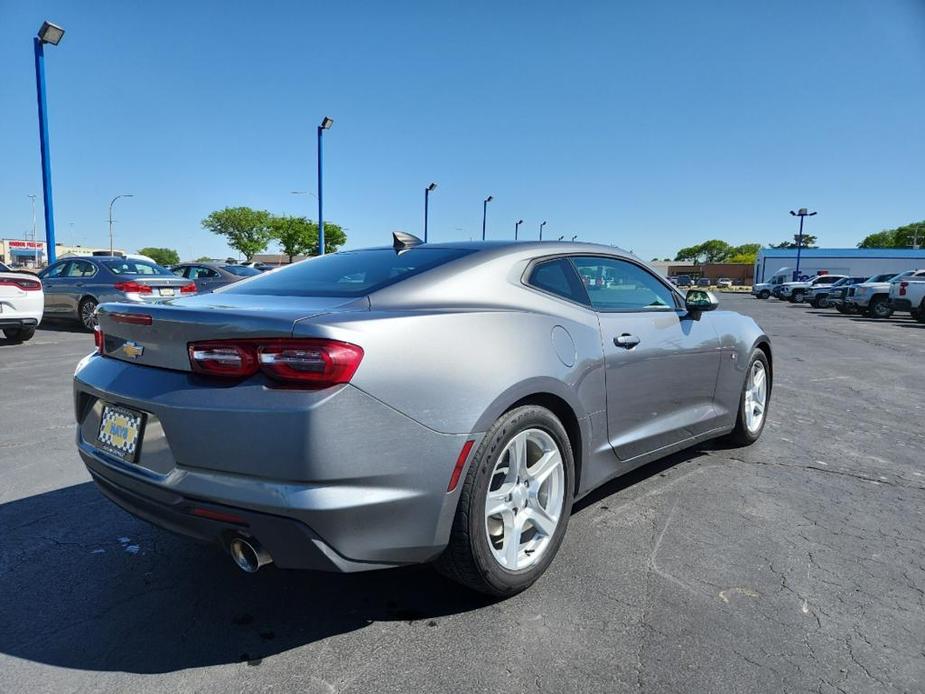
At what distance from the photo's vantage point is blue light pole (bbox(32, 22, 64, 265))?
1519cm

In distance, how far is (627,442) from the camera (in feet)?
10.4

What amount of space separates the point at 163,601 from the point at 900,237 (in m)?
151

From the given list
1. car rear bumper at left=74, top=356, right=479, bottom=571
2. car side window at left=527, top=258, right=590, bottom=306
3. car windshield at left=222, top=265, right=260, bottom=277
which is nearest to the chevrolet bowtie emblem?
car rear bumper at left=74, top=356, right=479, bottom=571

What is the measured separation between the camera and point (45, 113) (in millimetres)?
15836

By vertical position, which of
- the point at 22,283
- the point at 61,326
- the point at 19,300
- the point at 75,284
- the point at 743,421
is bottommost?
the point at 61,326

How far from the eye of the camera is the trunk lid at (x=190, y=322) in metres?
2.07

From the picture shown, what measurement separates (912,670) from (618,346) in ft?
5.38

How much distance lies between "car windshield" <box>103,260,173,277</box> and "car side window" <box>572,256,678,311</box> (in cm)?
1121

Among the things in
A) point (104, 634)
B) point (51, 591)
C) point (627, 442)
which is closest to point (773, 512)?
point (627, 442)

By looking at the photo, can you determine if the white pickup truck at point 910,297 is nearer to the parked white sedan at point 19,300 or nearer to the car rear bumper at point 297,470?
the car rear bumper at point 297,470

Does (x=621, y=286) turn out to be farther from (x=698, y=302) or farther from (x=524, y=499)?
(x=524, y=499)

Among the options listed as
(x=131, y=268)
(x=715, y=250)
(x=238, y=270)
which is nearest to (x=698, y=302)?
(x=131, y=268)

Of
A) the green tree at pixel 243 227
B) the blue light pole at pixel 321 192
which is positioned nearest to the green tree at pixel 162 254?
the green tree at pixel 243 227

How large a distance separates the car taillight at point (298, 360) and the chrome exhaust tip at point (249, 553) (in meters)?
0.54
